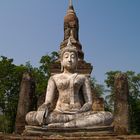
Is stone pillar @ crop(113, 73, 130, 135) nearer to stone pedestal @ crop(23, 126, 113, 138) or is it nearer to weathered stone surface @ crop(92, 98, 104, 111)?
weathered stone surface @ crop(92, 98, 104, 111)

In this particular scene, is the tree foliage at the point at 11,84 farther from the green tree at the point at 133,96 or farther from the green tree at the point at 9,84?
the green tree at the point at 133,96

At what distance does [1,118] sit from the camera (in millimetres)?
31547

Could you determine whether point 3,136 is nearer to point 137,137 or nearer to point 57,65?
point 137,137

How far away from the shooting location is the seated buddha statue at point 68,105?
25.7 ft

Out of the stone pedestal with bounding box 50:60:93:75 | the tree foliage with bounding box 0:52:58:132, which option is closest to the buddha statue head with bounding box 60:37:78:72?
the stone pedestal with bounding box 50:60:93:75

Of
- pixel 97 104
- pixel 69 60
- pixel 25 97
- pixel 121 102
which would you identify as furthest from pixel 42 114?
pixel 25 97

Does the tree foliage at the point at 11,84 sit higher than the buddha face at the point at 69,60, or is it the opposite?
the tree foliage at the point at 11,84

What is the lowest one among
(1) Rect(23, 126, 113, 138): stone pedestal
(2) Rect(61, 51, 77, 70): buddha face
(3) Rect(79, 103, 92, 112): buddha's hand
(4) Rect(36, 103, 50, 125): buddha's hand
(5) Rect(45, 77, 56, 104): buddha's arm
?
(1) Rect(23, 126, 113, 138): stone pedestal

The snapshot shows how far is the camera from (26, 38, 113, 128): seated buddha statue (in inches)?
308

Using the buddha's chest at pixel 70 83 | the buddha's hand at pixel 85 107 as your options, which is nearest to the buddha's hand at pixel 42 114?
the buddha's hand at pixel 85 107

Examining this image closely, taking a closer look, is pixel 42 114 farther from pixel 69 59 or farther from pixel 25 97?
pixel 25 97

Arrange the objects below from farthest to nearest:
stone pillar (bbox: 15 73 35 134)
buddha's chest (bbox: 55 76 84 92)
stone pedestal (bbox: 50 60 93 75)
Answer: stone pillar (bbox: 15 73 35 134) → stone pedestal (bbox: 50 60 93 75) → buddha's chest (bbox: 55 76 84 92)

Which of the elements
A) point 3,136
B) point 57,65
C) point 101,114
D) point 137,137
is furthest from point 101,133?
point 57,65

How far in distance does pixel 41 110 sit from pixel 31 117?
0.27m
